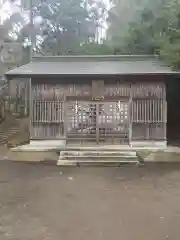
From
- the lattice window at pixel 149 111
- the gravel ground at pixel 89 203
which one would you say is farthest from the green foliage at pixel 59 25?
the gravel ground at pixel 89 203

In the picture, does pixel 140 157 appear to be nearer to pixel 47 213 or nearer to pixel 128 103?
pixel 128 103

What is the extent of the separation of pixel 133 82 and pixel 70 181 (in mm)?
5909

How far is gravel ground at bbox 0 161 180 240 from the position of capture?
6.07 m

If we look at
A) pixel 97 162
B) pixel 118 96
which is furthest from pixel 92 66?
pixel 97 162

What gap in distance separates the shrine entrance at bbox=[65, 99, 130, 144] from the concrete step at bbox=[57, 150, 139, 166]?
4.05 ft

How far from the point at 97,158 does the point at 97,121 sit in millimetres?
1954

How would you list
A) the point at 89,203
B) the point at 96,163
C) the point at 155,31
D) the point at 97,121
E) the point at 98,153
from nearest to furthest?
1. the point at 89,203
2. the point at 96,163
3. the point at 98,153
4. the point at 97,121
5. the point at 155,31

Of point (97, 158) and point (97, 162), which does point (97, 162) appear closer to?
point (97, 162)

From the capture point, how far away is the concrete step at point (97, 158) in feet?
42.8

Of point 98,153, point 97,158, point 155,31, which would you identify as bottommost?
point 97,158

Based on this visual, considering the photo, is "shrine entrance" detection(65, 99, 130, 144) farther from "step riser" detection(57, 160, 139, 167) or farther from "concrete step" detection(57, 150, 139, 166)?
"step riser" detection(57, 160, 139, 167)

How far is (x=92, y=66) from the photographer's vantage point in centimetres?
1627

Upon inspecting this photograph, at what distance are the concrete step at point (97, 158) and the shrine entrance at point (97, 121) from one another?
123 centimetres

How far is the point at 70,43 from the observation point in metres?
32.1
